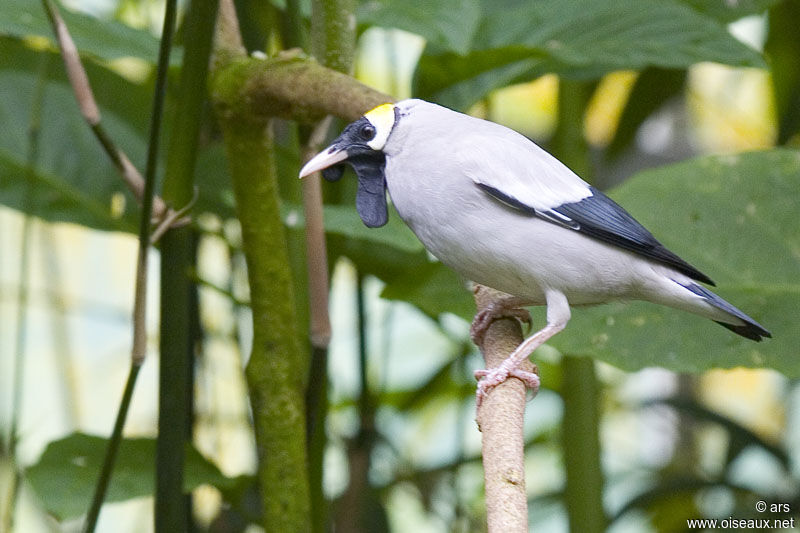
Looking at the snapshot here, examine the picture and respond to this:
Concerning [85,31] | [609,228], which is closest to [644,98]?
[609,228]

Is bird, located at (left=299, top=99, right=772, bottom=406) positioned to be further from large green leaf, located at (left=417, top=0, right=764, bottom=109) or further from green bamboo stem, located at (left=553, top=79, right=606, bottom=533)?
green bamboo stem, located at (left=553, top=79, right=606, bottom=533)

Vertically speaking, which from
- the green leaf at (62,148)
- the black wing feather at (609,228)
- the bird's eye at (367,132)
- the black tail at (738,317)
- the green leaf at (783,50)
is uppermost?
the green leaf at (783,50)

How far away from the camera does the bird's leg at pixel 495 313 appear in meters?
0.94

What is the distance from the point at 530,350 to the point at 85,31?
2.02 feet

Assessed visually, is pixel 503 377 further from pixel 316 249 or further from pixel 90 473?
pixel 90 473

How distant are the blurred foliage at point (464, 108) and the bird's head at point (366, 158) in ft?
0.22

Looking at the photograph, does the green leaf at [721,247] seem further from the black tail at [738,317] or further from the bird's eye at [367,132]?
the bird's eye at [367,132]

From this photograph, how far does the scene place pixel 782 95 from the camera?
1.78 meters

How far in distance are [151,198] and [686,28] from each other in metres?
0.69

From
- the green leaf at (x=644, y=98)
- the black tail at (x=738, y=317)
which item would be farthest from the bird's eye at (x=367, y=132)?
the green leaf at (x=644, y=98)

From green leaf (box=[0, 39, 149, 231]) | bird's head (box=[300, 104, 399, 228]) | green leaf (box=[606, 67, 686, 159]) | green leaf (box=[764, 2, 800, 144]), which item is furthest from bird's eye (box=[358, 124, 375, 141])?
green leaf (box=[764, 2, 800, 144])

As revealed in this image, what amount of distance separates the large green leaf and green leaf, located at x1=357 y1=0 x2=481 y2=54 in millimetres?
68

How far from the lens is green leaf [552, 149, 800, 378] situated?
104cm

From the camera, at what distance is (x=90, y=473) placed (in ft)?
3.22
